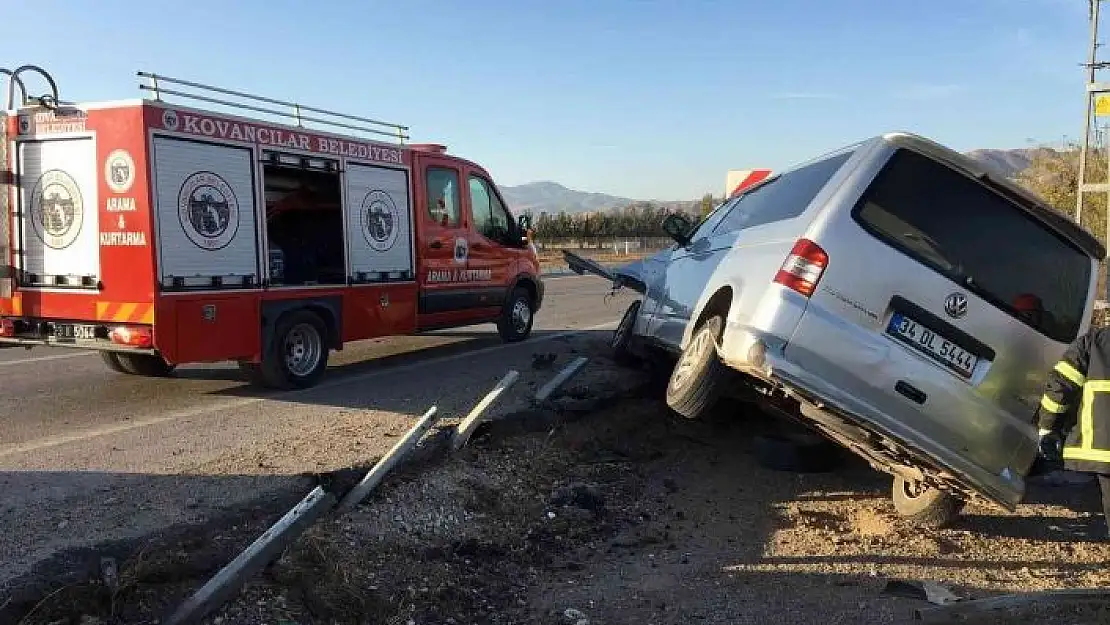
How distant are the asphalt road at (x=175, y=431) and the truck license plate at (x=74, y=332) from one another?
0.55 m

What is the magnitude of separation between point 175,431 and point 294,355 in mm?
2101

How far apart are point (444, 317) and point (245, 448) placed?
15.9ft

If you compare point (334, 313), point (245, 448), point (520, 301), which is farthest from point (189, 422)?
point (520, 301)

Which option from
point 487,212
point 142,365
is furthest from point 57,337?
point 487,212

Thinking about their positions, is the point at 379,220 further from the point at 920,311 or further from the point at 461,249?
the point at 920,311

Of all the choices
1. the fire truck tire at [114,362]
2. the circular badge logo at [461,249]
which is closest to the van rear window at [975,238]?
the circular badge logo at [461,249]

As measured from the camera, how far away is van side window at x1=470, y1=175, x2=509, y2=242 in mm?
11023

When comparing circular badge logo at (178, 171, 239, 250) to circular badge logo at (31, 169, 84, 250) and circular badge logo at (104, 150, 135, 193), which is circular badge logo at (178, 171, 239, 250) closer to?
circular badge logo at (104, 150, 135, 193)

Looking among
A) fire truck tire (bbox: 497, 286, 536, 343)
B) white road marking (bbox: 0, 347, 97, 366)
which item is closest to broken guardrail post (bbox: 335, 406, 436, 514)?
fire truck tire (bbox: 497, 286, 536, 343)

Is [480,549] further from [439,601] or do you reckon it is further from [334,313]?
[334,313]

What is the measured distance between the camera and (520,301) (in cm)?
1207

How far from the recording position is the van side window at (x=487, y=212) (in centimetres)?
1102

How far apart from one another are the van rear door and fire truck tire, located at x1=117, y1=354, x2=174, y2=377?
7.05 m

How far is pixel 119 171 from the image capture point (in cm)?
707
